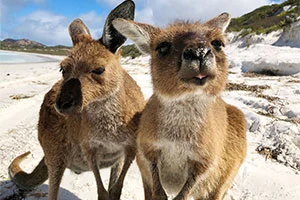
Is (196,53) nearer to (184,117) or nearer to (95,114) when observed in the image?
(184,117)

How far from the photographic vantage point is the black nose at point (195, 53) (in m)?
2.66

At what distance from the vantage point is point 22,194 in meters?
4.72

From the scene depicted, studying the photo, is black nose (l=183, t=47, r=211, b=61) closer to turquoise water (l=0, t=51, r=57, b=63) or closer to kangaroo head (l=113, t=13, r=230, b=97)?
kangaroo head (l=113, t=13, r=230, b=97)

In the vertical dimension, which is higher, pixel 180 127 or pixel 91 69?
pixel 91 69

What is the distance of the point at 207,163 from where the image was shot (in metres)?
3.16

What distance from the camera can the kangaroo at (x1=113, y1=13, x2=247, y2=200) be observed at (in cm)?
279

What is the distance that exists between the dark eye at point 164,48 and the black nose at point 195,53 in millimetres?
383

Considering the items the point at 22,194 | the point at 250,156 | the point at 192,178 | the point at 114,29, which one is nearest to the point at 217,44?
the point at 192,178

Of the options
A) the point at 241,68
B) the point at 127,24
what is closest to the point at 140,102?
the point at 127,24

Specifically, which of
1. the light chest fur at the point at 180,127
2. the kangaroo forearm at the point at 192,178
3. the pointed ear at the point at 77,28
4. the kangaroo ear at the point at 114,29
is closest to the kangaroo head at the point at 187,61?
the light chest fur at the point at 180,127

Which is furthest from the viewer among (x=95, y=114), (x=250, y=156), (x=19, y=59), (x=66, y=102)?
(x=19, y=59)

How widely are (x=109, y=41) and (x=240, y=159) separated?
228cm

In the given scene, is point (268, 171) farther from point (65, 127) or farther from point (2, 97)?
point (2, 97)

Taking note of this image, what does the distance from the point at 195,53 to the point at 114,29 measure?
1.74 meters
